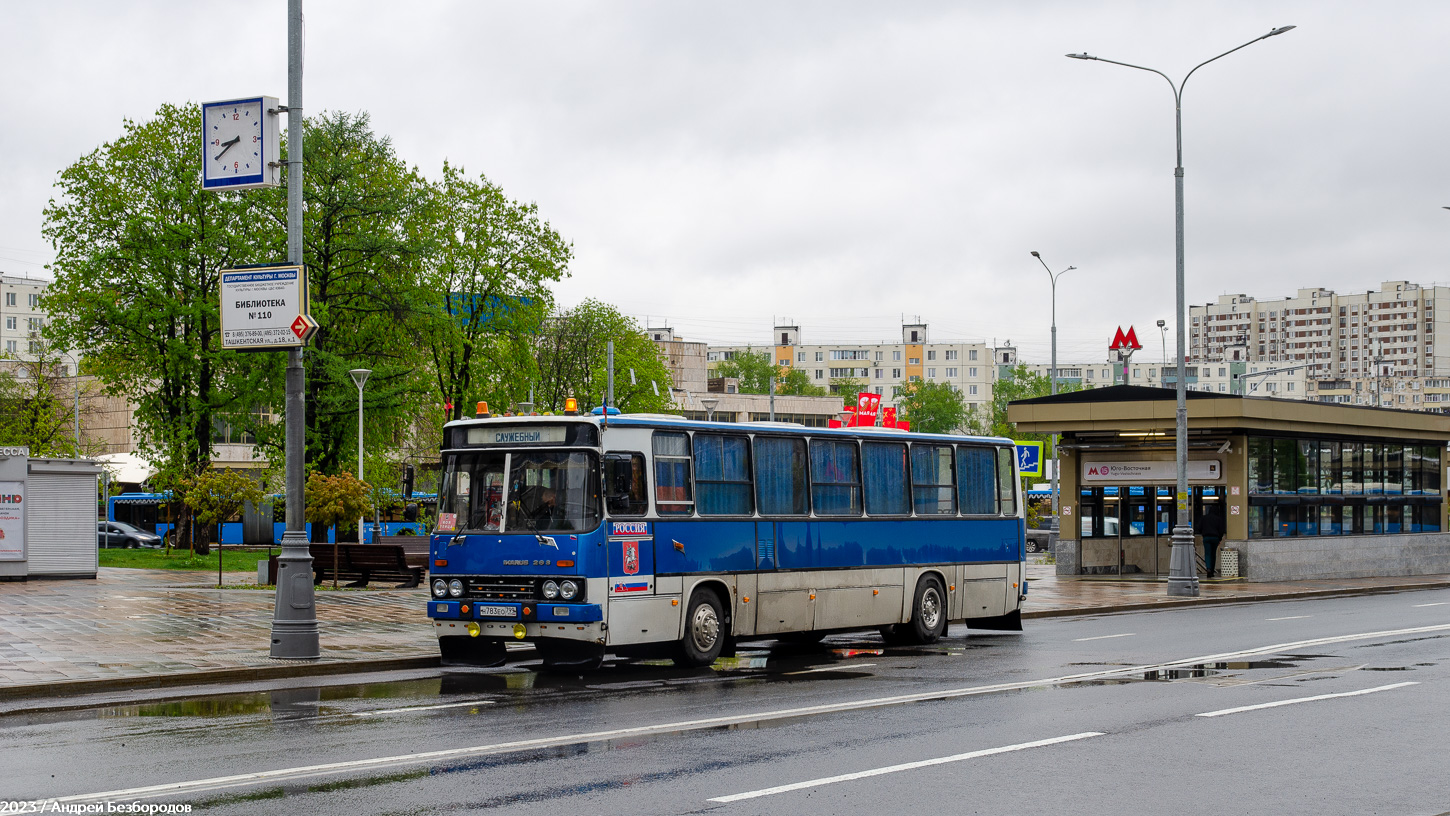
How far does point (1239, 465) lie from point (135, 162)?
105ft

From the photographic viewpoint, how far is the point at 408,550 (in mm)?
38219

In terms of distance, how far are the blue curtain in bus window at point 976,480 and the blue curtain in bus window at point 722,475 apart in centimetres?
471

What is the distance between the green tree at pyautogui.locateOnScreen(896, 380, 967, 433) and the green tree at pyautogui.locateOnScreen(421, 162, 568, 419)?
9734 cm

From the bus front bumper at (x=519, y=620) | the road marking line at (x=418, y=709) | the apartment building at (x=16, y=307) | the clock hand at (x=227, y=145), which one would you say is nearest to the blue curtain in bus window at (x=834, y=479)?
the bus front bumper at (x=519, y=620)

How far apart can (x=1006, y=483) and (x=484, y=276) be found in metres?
31.6

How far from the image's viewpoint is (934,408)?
5906 inches

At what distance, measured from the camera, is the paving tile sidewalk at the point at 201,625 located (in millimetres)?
15023

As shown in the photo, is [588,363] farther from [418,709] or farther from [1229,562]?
[418,709]

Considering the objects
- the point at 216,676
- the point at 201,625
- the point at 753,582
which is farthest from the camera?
the point at 201,625

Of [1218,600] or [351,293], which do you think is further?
[351,293]

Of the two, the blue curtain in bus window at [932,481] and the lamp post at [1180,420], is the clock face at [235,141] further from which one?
the lamp post at [1180,420]

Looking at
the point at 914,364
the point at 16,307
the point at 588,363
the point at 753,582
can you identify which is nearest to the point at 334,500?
the point at 753,582

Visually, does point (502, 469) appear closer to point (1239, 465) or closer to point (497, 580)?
point (497, 580)

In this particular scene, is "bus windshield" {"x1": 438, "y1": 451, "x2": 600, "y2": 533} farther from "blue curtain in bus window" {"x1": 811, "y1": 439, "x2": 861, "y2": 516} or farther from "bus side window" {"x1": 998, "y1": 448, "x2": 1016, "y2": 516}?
"bus side window" {"x1": 998, "y1": 448, "x2": 1016, "y2": 516}
